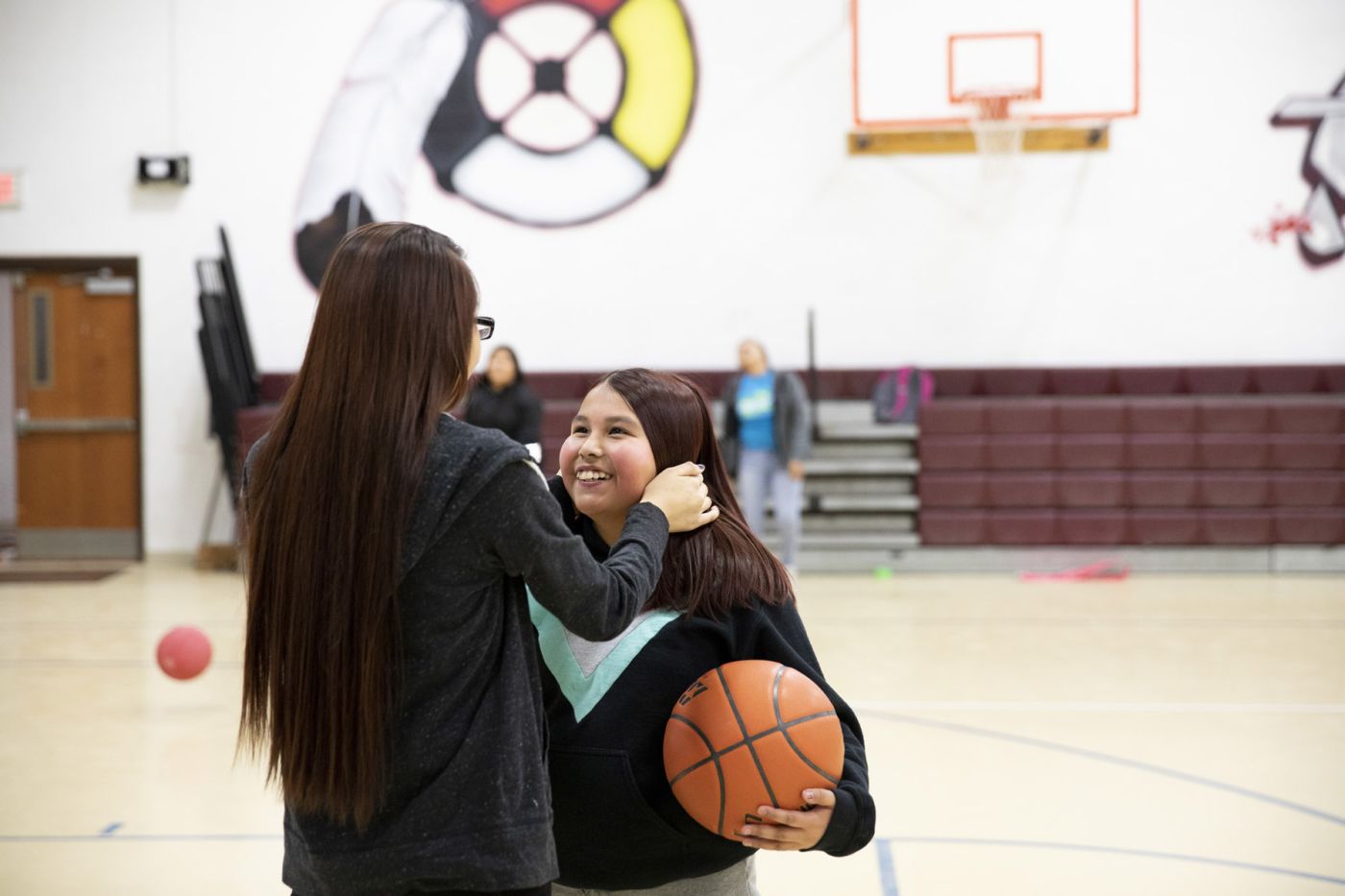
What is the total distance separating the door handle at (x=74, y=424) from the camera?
11.0 meters

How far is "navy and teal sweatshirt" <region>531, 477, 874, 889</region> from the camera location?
1.74 m

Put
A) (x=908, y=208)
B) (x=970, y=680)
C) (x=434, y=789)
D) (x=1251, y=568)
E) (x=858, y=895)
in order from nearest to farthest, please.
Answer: (x=434, y=789) < (x=858, y=895) < (x=970, y=680) < (x=1251, y=568) < (x=908, y=208)

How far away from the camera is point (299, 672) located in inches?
57.8

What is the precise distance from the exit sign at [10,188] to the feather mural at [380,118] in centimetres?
236

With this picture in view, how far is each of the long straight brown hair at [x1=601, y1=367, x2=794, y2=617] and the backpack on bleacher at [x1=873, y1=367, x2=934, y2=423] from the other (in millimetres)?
8655

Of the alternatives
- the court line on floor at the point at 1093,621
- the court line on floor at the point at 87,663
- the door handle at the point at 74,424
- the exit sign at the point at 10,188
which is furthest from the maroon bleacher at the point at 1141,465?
the court line on floor at the point at 87,663

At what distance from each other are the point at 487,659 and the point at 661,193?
9.67m

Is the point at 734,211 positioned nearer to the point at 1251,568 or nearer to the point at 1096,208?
the point at 1096,208

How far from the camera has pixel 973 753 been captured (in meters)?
4.78

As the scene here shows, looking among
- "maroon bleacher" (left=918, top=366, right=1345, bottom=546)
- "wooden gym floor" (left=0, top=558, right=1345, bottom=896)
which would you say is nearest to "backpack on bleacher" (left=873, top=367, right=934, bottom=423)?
"maroon bleacher" (left=918, top=366, right=1345, bottom=546)

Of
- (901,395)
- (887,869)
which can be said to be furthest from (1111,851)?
(901,395)

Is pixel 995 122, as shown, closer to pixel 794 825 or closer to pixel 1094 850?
pixel 1094 850

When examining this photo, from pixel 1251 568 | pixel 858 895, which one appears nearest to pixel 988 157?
pixel 1251 568

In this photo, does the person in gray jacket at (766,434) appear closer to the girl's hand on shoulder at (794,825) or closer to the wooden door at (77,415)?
the wooden door at (77,415)
